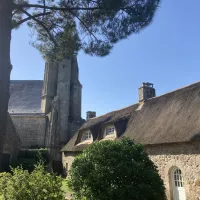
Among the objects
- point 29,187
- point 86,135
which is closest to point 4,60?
point 29,187

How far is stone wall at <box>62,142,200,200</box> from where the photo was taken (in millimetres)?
8844

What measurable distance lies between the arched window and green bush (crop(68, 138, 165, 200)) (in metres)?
2.43

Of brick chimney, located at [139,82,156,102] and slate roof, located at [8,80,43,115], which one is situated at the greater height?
slate roof, located at [8,80,43,115]

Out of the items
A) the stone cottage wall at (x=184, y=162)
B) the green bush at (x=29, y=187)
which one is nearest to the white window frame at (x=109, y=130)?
the stone cottage wall at (x=184, y=162)

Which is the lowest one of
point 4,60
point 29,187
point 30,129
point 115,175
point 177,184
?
point 177,184

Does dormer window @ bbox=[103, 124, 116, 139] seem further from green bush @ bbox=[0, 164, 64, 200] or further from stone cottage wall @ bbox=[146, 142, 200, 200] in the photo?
green bush @ bbox=[0, 164, 64, 200]

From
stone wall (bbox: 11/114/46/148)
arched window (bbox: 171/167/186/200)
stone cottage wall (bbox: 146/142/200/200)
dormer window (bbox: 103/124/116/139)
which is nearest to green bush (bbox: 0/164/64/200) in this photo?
stone cottage wall (bbox: 146/142/200/200)

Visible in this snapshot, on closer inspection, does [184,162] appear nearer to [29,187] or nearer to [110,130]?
[29,187]

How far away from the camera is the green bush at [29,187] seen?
559cm

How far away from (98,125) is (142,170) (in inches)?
382

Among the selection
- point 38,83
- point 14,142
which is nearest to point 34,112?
point 38,83

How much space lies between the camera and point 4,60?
7.34 metres

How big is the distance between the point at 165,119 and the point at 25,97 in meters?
24.1

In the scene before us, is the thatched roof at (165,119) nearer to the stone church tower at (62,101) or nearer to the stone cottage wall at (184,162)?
the stone cottage wall at (184,162)
